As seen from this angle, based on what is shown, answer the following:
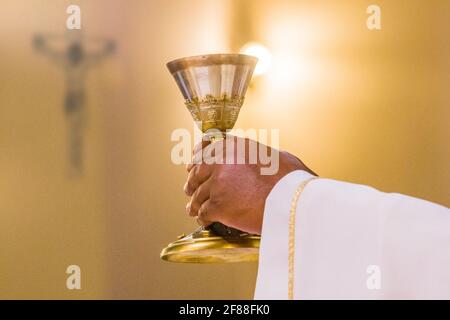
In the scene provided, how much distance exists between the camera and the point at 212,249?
3.47 ft

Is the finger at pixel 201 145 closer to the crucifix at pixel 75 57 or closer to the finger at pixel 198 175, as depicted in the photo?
the finger at pixel 198 175

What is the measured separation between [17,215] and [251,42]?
2.79ft

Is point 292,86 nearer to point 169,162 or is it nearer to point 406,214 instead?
point 169,162

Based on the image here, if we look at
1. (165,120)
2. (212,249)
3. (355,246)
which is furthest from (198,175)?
(165,120)

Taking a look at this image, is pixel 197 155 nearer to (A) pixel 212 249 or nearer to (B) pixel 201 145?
(B) pixel 201 145

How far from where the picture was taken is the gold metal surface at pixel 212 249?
1.05 meters

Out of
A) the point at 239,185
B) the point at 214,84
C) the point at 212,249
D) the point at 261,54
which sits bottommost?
the point at 212,249

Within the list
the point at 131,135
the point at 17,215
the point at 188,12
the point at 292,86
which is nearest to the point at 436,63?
the point at 292,86

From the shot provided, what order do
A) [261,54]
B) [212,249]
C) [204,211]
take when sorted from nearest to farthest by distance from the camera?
[204,211], [212,249], [261,54]

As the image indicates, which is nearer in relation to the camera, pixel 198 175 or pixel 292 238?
pixel 292 238

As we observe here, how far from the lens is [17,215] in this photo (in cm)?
208

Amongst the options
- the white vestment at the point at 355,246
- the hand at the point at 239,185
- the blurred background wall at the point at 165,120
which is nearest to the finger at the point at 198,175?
the hand at the point at 239,185

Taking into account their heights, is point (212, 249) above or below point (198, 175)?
below

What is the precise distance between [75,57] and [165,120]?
0.34 meters
